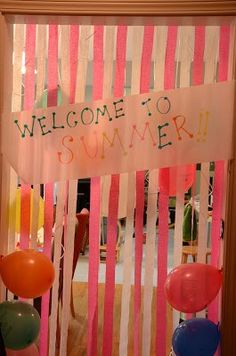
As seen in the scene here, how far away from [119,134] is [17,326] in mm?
893

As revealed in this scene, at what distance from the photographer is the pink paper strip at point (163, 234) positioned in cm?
189

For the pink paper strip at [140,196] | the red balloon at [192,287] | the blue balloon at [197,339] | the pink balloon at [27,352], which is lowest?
the pink balloon at [27,352]

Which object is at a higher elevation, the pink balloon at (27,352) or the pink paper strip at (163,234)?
the pink paper strip at (163,234)

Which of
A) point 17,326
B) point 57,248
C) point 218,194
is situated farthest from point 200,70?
point 17,326

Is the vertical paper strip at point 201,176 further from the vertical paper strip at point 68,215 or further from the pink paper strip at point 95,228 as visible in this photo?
the vertical paper strip at point 68,215

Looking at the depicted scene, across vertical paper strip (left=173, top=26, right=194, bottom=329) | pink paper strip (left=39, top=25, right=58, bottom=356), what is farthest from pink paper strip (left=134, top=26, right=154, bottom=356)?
pink paper strip (left=39, top=25, right=58, bottom=356)

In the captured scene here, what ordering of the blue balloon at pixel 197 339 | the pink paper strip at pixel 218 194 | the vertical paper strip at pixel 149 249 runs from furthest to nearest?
the vertical paper strip at pixel 149 249 → the pink paper strip at pixel 218 194 → the blue balloon at pixel 197 339

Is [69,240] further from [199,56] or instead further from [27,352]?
[199,56]

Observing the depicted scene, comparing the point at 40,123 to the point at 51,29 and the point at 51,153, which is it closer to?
the point at 51,153

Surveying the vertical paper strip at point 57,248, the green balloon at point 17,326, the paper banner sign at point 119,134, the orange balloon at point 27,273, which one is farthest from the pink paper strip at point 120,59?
the green balloon at point 17,326

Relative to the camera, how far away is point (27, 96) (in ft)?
6.40

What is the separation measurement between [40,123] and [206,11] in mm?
823

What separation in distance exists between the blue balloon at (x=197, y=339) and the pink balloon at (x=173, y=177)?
58 centimetres

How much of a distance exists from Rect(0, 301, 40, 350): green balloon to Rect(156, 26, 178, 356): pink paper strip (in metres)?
0.59
